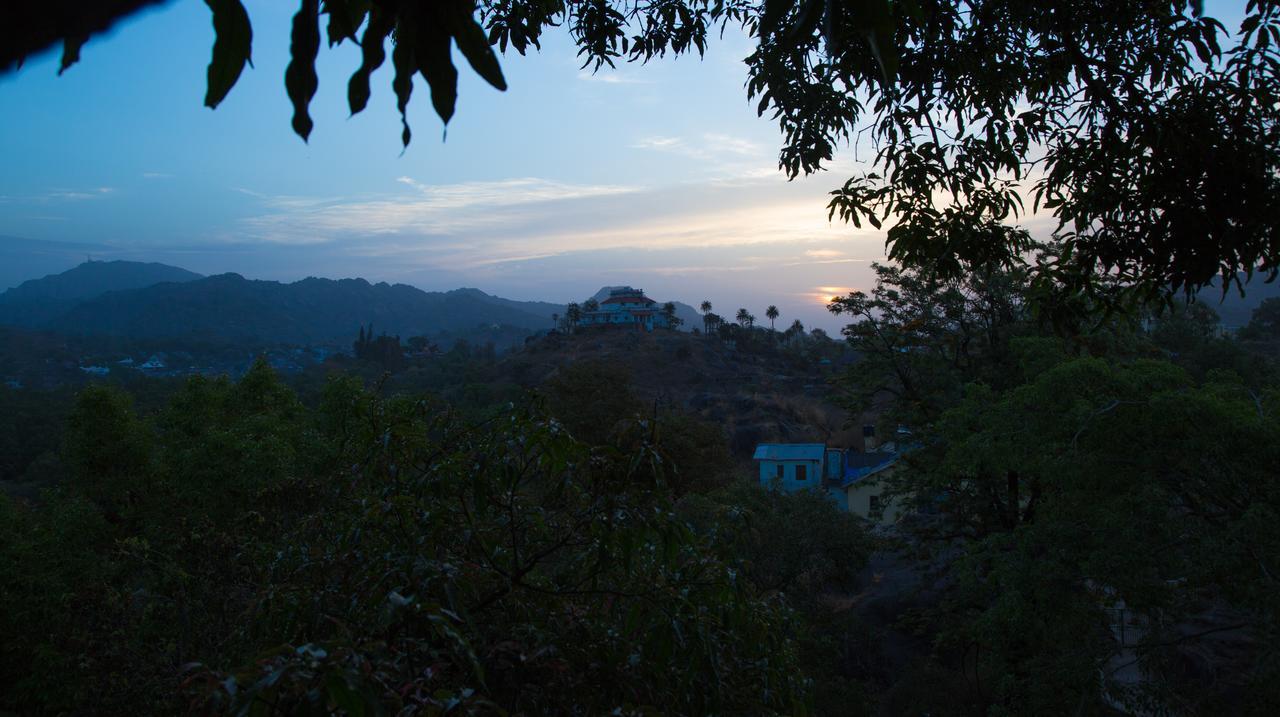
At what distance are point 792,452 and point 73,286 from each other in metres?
165

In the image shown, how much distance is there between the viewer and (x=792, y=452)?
101ft

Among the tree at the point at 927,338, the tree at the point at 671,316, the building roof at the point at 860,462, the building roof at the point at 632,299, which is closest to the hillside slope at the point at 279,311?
the building roof at the point at 632,299

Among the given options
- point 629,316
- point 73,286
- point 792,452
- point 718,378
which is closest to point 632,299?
point 629,316

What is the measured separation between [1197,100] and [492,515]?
373cm

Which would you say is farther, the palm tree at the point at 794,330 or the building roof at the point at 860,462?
the palm tree at the point at 794,330

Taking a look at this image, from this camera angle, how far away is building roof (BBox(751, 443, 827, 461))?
3000 centimetres

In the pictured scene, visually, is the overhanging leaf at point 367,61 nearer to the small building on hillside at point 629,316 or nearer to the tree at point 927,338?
the tree at point 927,338

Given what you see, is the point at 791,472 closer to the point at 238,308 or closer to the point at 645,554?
the point at 645,554

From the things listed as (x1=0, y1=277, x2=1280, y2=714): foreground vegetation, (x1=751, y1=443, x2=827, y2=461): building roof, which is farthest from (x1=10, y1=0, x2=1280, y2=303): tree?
(x1=751, y1=443, x2=827, y2=461): building roof

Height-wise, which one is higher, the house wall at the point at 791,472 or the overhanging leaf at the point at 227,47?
the overhanging leaf at the point at 227,47

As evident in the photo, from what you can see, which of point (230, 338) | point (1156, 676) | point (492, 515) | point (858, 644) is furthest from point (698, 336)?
point (230, 338)

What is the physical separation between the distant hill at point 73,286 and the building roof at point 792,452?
358ft

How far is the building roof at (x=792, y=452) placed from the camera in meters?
30.0

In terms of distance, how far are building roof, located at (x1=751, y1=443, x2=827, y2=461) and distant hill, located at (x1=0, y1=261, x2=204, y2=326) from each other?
4302 inches
